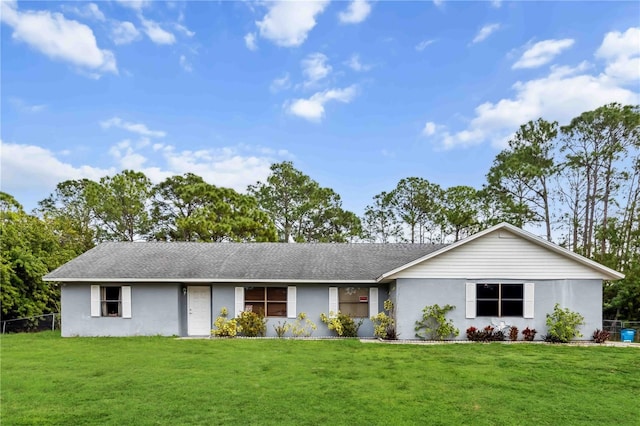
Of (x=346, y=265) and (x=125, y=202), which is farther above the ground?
(x=125, y=202)

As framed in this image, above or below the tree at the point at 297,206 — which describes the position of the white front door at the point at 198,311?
below

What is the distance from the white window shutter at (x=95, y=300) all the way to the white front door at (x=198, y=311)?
10.6 ft

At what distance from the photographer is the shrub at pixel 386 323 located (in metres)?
14.4

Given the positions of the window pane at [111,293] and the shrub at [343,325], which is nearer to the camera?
the shrub at [343,325]

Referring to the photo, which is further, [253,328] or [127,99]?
[127,99]

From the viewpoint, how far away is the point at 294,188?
34.8 m

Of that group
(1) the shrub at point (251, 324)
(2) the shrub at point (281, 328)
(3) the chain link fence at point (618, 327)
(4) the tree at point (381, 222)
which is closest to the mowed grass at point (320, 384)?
(1) the shrub at point (251, 324)

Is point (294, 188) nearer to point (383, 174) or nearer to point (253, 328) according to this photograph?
point (383, 174)

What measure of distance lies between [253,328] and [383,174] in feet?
64.9

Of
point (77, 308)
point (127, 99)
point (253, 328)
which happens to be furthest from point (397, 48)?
point (77, 308)

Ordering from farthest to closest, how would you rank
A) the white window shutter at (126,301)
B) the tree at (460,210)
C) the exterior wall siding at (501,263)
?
the tree at (460,210) < the white window shutter at (126,301) < the exterior wall siding at (501,263)

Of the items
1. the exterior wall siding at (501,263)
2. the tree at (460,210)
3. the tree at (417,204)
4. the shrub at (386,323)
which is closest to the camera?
the exterior wall siding at (501,263)

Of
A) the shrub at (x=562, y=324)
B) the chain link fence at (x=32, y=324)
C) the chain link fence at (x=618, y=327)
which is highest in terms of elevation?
the shrub at (x=562, y=324)

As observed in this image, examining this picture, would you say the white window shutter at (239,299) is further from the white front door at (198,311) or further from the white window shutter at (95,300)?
the white window shutter at (95,300)
